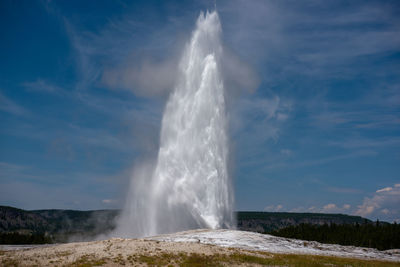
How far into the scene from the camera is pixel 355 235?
317ft

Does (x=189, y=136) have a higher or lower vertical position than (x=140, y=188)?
higher

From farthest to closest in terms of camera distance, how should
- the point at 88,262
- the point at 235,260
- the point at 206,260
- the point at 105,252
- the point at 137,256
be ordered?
the point at 235,260 → the point at 105,252 → the point at 206,260 → the point at 137,256 → the point at 88,262

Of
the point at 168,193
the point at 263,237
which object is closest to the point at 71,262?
the point at 263,237

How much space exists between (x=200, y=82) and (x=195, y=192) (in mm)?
21491

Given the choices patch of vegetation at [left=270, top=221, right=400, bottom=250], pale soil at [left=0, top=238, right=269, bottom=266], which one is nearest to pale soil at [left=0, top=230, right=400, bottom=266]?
pale soil at [left=0, top=238, right=269, bottom=266]

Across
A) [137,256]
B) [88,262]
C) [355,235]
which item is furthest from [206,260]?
[355,235]

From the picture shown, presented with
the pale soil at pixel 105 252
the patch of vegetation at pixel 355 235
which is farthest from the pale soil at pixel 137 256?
the patch of vegetation at pixel 355 235

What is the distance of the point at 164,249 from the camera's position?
36.2 m

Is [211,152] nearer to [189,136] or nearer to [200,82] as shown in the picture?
[189,136]

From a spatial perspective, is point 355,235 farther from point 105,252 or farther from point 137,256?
point 105,252

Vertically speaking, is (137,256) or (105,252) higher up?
(105,252)

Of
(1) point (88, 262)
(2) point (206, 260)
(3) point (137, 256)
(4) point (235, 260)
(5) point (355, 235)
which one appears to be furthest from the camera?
(5) point (355, 235)

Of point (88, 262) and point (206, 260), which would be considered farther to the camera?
point (206, 260)

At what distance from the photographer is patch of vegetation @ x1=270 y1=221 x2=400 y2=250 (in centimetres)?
9031
